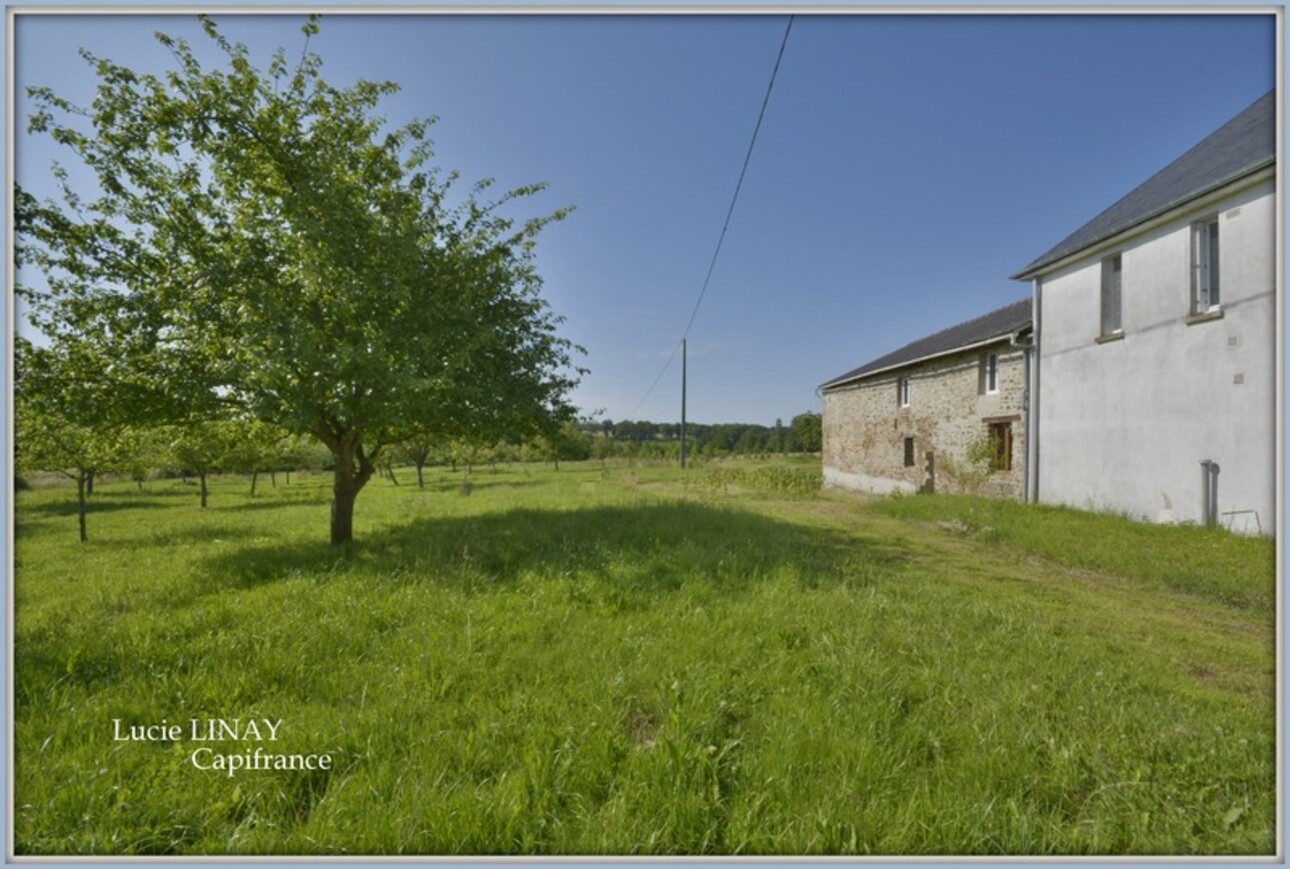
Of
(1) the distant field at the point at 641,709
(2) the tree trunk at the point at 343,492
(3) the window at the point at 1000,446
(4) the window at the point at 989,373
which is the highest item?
(4) the window at the point at 989,373

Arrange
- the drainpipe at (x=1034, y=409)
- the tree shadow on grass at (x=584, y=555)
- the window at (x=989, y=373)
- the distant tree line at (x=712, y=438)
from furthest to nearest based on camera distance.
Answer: the distant tree line at (x=712, y=438), the window at (x=989, y=373), the drainpipe at (x=1034, y=409), the tree shadow on grass at (x=584, y=555)

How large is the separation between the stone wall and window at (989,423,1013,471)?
136 mm

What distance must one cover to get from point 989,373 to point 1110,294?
12.5 feet

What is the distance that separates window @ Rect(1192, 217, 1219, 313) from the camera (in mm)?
8227

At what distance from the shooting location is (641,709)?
2762 millimetres

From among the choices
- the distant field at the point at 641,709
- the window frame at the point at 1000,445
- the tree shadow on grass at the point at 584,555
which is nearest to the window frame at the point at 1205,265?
the window frame at the point at 1000,445

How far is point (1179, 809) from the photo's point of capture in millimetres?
1983

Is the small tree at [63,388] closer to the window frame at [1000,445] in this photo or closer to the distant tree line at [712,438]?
the window frame at [1000,445]

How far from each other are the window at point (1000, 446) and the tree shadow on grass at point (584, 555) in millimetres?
7360

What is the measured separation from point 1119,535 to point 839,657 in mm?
8596

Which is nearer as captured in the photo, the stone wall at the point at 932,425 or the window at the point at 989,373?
the stone wall at the point at 932,425

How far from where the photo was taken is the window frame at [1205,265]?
26.9 ft

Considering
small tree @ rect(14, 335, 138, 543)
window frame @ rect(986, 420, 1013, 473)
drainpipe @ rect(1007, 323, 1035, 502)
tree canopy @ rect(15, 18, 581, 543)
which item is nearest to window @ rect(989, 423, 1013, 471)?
window frame @ rect(986, 420, 1013, 473)

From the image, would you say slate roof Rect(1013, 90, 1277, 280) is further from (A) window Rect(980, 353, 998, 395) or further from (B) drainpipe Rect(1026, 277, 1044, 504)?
(A) window Rect(980, 353, 998, 395)
